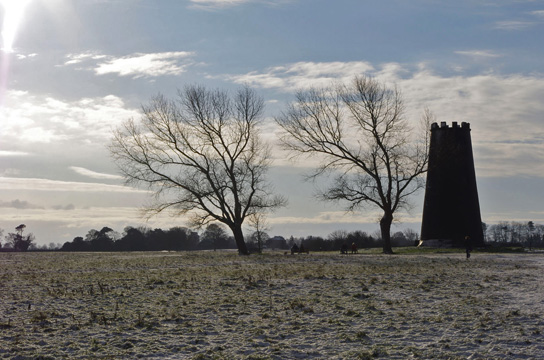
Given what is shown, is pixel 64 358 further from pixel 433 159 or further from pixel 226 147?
pixel 433 159

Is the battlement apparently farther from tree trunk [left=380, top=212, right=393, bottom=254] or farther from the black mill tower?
tree trunk [left=380, top=212, right=393, bottom=254]

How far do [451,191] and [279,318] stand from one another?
38.2 meters

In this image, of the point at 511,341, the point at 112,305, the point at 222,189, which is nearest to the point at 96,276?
the point at 112,305

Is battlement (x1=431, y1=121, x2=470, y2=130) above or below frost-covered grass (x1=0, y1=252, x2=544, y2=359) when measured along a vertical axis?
above

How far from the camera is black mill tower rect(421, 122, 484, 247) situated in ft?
157

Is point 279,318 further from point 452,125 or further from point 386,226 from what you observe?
point 452,125

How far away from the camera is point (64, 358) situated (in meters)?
9.99

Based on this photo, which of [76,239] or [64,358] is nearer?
[64,358]

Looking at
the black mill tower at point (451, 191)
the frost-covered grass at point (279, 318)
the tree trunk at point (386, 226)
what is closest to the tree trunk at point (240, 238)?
the tree trunk at point (386, 226)

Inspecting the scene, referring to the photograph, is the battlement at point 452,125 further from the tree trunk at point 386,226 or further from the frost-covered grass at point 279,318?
the frost-covered grass at point 279,318

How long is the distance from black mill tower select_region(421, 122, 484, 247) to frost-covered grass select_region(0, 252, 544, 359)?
90.3 ft

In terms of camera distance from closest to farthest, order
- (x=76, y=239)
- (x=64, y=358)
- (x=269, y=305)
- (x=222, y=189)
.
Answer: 1. (x=64, y=358)
2. (x=269, y=305)
3. (x=222, y=189)
4. (x=76, y=239)

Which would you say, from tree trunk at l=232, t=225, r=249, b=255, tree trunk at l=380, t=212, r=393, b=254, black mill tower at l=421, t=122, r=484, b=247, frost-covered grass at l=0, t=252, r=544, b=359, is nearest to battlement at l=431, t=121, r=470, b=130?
black mill tower at l=421, t=122, r=484, b=247

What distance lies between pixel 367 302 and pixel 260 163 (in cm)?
3248
